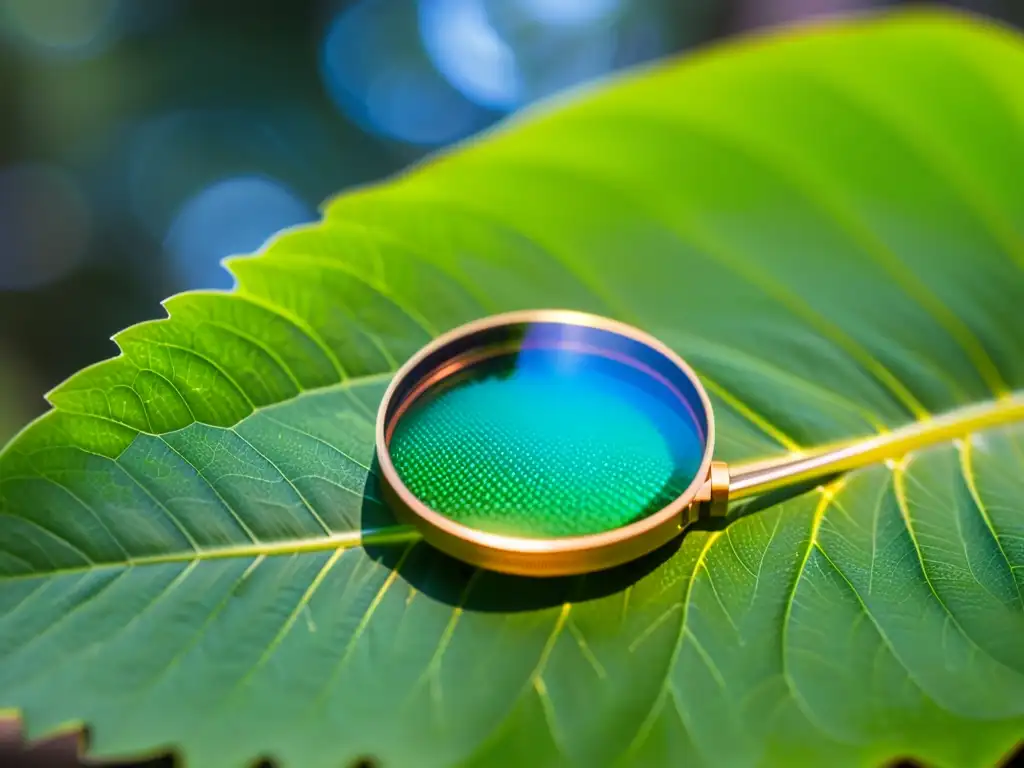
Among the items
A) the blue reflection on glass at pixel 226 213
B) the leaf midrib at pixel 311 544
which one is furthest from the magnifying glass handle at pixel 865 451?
the blue reflection on glass at pixel 226 213

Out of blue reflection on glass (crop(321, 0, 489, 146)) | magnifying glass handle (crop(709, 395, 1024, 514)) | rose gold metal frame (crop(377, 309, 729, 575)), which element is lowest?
magnifying glass handle (crop(709, 395, 1024, 514))

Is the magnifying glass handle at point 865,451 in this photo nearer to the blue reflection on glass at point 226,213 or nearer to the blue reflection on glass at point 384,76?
the blue reflection on glass at point 226,213

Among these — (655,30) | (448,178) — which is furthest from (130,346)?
(655,30)

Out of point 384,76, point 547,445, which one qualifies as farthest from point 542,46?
point 547,445

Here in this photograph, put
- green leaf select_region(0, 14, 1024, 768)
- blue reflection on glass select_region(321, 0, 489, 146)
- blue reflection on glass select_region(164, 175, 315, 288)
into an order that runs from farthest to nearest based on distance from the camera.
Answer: blue reflection on glass select_region(321, 0, 489, 146)
blue reflection on glass select_region(164, 175, 315, 288)
green leaf select_region(0, 14, 1024, 768)

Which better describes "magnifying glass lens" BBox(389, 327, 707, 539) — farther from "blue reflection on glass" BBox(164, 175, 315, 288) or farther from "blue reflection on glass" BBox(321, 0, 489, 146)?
"blue reflection on glass" BBox(321, 0, 489, 146)

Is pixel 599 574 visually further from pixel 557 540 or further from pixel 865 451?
pixel 865 451

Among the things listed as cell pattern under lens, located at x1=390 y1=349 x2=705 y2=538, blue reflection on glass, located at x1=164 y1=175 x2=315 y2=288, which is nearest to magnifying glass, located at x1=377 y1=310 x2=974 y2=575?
cell pattern under lens, located at x1=390 y1=349 x2=705 y2=538
